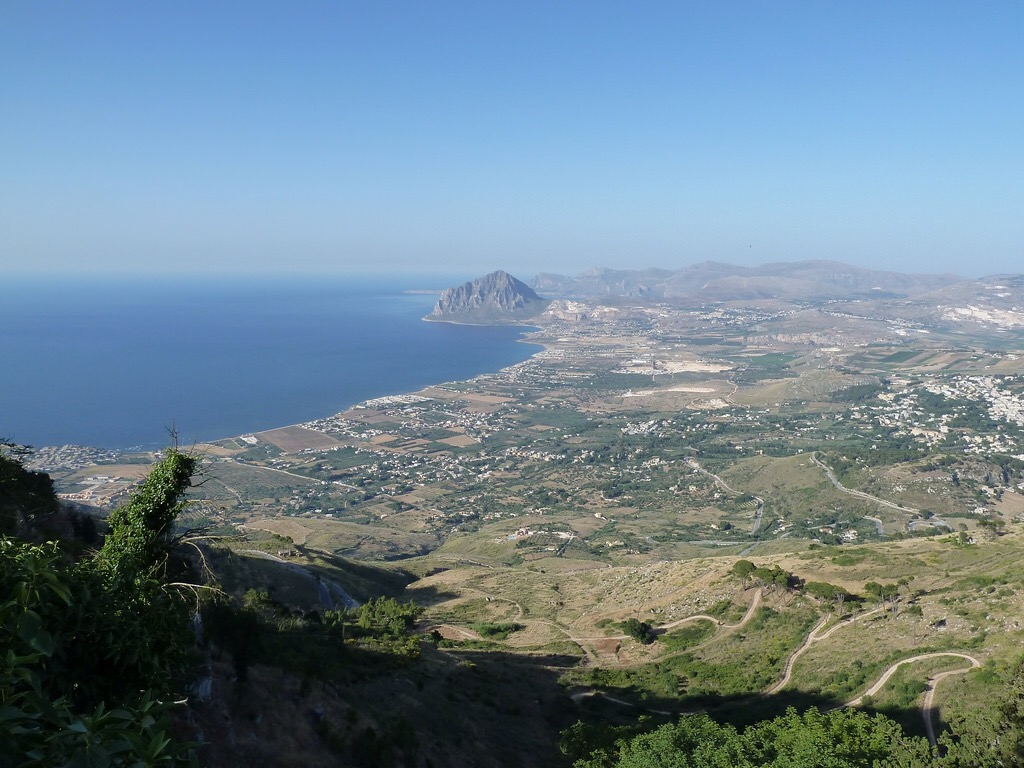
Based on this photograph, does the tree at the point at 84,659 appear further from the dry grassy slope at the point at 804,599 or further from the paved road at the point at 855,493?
the paved road at the point at 855,493

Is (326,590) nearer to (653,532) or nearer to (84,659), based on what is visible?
(84,659)

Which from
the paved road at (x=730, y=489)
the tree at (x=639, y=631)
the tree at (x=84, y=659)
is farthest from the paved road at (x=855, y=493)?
the tree at (x=84, y=659)

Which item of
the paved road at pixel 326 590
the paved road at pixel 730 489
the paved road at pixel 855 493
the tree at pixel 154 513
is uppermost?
the tree at pixel 154 513

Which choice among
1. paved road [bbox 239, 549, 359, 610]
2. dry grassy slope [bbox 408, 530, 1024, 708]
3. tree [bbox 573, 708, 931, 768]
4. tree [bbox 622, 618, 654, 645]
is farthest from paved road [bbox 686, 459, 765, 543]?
tree [bbox 573, 708, 931, 768]

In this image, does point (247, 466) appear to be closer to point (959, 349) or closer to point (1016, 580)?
point (1016, 580)

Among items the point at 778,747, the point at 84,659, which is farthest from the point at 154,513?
the point at 778,747

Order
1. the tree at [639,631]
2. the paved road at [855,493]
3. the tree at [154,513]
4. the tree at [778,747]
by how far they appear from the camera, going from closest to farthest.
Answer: the tree at [154,513] < the tree at [778,747] < the tree at [639,631] < the paved road at [855,493]

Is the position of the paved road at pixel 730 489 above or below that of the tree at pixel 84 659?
below

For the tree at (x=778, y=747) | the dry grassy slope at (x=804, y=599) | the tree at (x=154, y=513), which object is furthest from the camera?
the dry grassy slope at (x=804, y=599)

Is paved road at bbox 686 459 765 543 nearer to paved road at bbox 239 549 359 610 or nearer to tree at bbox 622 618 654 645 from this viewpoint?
tree at bbox 622 618 654 645

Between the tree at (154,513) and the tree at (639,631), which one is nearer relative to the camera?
the tree at (154,513)

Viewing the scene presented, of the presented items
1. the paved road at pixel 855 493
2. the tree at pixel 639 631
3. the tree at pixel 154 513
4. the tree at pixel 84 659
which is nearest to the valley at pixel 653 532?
the tree at pixel 639 631

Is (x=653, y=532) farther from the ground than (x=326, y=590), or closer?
closer
